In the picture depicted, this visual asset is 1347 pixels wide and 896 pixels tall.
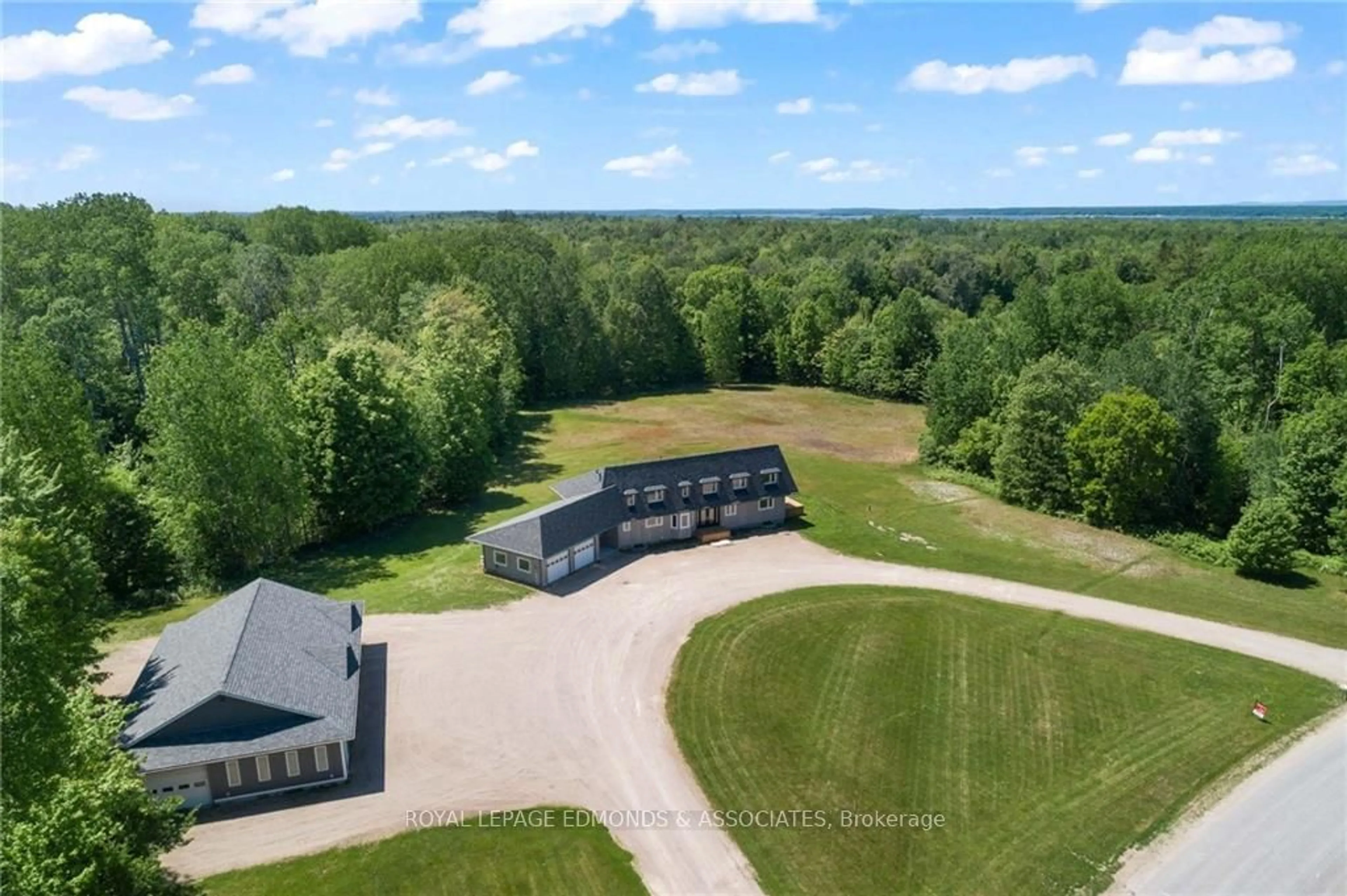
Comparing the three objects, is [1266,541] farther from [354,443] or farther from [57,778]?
[57,778]

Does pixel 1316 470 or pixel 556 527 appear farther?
pixel 1316 470

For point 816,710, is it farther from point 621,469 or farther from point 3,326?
point 3,326

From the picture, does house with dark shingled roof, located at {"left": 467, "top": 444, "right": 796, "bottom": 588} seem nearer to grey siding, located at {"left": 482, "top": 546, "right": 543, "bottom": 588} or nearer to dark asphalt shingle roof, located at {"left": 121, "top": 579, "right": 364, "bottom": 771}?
grey siding, located at {"left": 482, "top": 546, "right": 543, "bottom": 588}

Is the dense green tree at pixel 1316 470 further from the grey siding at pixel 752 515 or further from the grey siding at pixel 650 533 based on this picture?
the grey siding at pixel 650 533

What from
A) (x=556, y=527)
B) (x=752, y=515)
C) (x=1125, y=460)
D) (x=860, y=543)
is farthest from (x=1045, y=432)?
(x=556, y=527)

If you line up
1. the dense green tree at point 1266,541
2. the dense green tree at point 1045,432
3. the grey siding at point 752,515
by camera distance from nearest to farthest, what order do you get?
1. the dense green tree at point 1266,541
2. the grey siding at point 752,515
3. the dense green tree at point 1045,432

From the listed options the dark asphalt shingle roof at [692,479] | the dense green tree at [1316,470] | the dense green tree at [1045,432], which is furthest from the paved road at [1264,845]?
the dark asphalt shingle roof at [692,479]

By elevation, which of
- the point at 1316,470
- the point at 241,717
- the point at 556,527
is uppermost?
the point at 556,527
